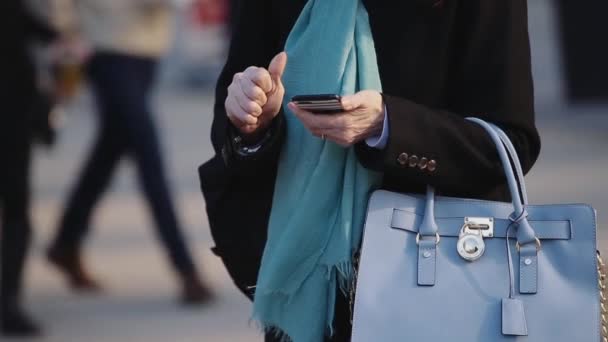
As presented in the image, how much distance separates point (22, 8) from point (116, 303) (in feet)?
4.64

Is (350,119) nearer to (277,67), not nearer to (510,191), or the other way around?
(277,67)

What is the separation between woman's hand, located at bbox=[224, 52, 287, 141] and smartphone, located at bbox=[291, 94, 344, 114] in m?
0.07

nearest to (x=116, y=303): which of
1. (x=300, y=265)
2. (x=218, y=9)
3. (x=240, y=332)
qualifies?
(x=240, y=332)

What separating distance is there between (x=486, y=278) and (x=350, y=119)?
0.34m

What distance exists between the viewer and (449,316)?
83.0 inches

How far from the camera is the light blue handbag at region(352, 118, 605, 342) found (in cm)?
209

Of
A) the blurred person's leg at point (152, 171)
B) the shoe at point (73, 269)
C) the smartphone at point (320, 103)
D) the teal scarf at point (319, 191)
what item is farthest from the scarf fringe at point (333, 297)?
the shoe at point (73, 269)

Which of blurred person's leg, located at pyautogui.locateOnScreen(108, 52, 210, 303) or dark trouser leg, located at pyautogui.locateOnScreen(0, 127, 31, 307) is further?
blurred person's leg, located at pyautogui.locateOnScreen(108, 52, 210, 303)

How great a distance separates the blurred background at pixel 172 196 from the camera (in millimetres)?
5418

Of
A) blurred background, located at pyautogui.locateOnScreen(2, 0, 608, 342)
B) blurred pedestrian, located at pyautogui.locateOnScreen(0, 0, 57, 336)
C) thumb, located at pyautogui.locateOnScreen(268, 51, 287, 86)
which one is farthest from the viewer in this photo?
blurred background, located at pyautogui.locateOnScreen(2, 0, 608, 342)

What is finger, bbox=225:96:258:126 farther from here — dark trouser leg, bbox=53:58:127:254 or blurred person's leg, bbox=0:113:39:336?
dark trouser leg, bbox=53:58:127:254

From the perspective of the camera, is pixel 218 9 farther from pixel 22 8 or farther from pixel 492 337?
pixel 492 337

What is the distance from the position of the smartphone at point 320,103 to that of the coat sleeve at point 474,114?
130 mm

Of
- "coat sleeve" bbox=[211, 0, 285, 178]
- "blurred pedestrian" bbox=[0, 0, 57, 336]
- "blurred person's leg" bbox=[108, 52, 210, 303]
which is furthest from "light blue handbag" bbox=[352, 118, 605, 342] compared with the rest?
"blurred person's leg" bbox=[108, 52, 210, 303]
